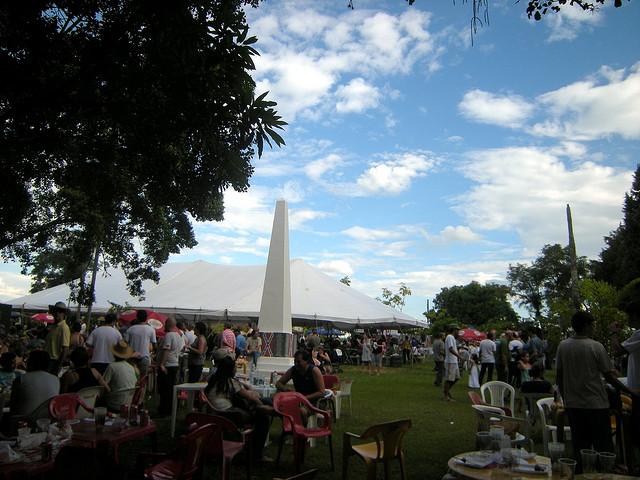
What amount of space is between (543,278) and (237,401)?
169 feet

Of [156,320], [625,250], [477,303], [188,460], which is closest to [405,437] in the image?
[188,460]

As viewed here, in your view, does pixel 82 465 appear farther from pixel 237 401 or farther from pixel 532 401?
pixel 532 401

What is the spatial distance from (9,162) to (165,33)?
8.48ft

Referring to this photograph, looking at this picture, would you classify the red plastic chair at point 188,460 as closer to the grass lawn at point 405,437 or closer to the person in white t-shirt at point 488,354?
the grass lawn at point 405,437

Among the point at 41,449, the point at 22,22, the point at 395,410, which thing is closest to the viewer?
the point at 41,449

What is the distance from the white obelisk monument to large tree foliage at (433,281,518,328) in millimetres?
51055

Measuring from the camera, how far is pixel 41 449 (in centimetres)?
320

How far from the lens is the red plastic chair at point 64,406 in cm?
442

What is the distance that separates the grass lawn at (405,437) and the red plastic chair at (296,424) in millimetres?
232

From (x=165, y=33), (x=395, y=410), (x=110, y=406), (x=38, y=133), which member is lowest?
(x=395, y=410)

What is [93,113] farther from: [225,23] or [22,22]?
[225,23]

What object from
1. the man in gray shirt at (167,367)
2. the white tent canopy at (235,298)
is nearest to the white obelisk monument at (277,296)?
the man in gray shirt at (167,367)

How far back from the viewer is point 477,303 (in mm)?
62781

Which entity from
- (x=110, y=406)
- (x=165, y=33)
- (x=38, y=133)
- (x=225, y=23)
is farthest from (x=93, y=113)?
(x=110, y=406)
